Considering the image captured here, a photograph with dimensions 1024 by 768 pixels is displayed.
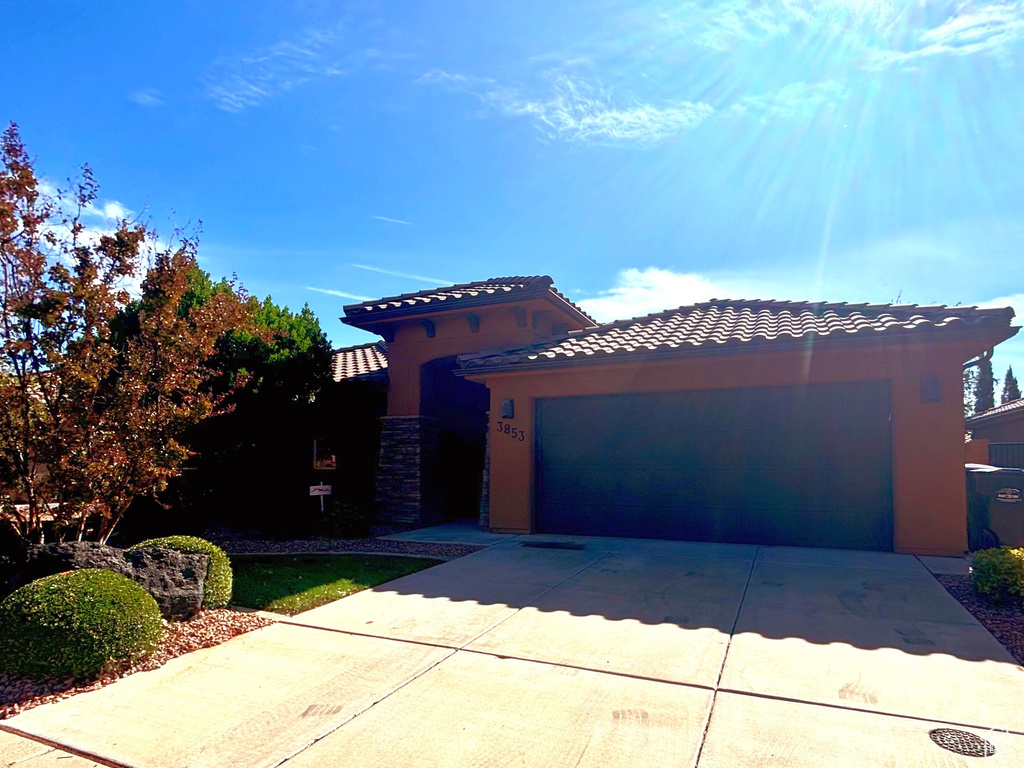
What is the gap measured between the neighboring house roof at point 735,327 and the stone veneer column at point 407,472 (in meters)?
2.24

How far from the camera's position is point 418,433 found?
531 inches

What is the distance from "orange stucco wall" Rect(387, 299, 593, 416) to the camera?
42.9 ft

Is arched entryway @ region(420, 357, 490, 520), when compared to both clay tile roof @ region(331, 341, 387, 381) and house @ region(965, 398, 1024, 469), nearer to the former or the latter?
clay tile roof @ region(331, 341, 387, 381)

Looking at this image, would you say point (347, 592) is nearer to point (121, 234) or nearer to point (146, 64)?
point (121, 234)

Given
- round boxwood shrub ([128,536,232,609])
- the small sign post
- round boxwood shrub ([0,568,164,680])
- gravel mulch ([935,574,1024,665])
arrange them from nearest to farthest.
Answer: round boxwood shrub ([0,568,164,680]) → gravel mulch ([935,574,1024,665]) → round boxwood shrub ([128,536,232,609]) → the small sign post

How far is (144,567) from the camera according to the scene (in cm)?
608

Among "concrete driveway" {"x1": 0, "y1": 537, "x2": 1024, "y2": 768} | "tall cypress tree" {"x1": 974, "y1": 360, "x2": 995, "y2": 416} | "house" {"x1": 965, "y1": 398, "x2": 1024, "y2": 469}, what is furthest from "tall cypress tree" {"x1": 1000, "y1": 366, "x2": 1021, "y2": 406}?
"concrete driveway" {"x1": 0, "y1": 537, "x2": 1024, "y2": 768}

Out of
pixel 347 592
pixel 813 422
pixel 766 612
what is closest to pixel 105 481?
pixel 347 592

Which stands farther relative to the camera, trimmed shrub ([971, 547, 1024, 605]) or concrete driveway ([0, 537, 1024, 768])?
trimmed shrub ([971, 547, 1024, 605])

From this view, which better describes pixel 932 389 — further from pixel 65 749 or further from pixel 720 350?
pixel 65 749

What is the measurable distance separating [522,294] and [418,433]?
148 inches

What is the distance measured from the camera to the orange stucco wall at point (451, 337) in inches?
515

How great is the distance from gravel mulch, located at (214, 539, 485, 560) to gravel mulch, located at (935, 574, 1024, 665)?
6299 mm

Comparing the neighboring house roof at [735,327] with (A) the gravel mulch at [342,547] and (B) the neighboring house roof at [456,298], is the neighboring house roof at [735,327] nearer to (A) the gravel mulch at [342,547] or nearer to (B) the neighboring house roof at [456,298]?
(B) the neighboring house roof at [456,298]
